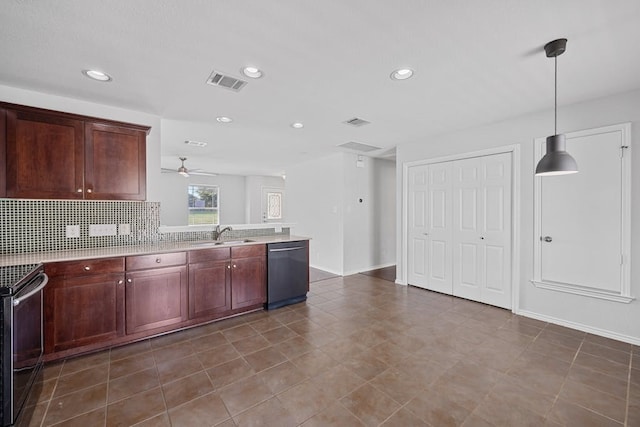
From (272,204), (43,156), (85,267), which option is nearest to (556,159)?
(85,267)

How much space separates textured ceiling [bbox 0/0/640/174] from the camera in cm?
164

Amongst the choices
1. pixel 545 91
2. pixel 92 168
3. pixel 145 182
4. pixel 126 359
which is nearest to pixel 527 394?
pixel 545 91

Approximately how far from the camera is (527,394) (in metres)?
1.98

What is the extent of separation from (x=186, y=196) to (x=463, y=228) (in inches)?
318

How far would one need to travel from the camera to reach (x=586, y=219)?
294cm

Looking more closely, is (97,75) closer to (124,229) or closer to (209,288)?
(124,229)

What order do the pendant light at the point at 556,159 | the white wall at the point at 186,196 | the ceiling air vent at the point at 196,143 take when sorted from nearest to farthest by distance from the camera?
the pendant light at the point at 556,159, the ceiling air vent at the point at 196,143, the white wall at the point at 186,196

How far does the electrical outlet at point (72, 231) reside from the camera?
2.84m

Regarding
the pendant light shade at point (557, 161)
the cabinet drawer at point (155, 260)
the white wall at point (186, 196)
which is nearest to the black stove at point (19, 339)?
the cabinet drawer at point (155, 260)

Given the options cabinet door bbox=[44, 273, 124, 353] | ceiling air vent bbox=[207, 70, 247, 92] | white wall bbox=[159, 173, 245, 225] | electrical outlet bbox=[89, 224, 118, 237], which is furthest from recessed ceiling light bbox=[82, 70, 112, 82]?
white wall bbox=[159, 173, 245, 225]

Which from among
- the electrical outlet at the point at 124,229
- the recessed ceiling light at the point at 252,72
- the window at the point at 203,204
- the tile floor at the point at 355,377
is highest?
the recessed ceiling light at the point at 252,72

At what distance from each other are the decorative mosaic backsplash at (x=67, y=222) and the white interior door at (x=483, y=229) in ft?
12.7

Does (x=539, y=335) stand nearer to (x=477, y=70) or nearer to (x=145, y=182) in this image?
(x=477, y=70)

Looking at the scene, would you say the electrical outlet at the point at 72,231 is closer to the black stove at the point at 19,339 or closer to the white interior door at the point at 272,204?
the black stove at the point at 19,339
